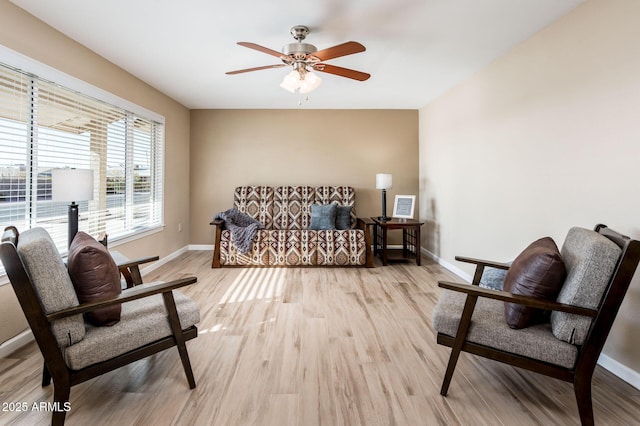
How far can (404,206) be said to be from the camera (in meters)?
5.30

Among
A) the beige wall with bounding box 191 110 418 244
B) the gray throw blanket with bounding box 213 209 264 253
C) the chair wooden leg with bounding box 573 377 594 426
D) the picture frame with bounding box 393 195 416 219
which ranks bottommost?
the chair wooden leg with bounding box 573 377 594 426

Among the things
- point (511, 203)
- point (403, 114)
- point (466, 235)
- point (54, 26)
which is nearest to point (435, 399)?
point (511, 203)

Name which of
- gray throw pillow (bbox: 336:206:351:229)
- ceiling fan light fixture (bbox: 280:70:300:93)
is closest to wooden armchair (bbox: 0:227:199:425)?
ceiling fan light fixture (bbox: 280:70:300:93)

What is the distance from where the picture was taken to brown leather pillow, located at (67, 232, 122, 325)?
1626mm

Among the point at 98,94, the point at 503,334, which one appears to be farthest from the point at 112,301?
the point at 98,94

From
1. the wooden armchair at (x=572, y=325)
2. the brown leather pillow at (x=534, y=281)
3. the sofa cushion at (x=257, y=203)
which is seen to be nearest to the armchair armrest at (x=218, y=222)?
the sofa cushion at (x=257, y=203)

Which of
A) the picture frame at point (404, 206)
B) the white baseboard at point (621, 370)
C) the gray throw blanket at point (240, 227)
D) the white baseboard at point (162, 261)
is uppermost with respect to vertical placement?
the picture frame at point (404, 206)

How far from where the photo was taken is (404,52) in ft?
10.5

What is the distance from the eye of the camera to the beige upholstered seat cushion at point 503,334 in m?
1.61

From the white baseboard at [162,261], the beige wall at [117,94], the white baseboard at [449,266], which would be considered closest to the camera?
the beige wall at [117,94]

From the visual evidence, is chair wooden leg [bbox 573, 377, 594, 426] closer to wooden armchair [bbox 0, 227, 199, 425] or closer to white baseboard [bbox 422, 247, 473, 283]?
wooden armchair [bbox 0, 227, 199, 425]

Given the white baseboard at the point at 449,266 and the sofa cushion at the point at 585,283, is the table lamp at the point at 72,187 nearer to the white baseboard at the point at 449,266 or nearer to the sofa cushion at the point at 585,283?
the sofa cushion at the point at 585,283

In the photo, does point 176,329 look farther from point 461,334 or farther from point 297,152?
point 297,152

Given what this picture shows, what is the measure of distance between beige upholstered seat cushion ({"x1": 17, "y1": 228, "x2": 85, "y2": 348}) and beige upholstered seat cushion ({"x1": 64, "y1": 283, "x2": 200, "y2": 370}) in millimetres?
62
